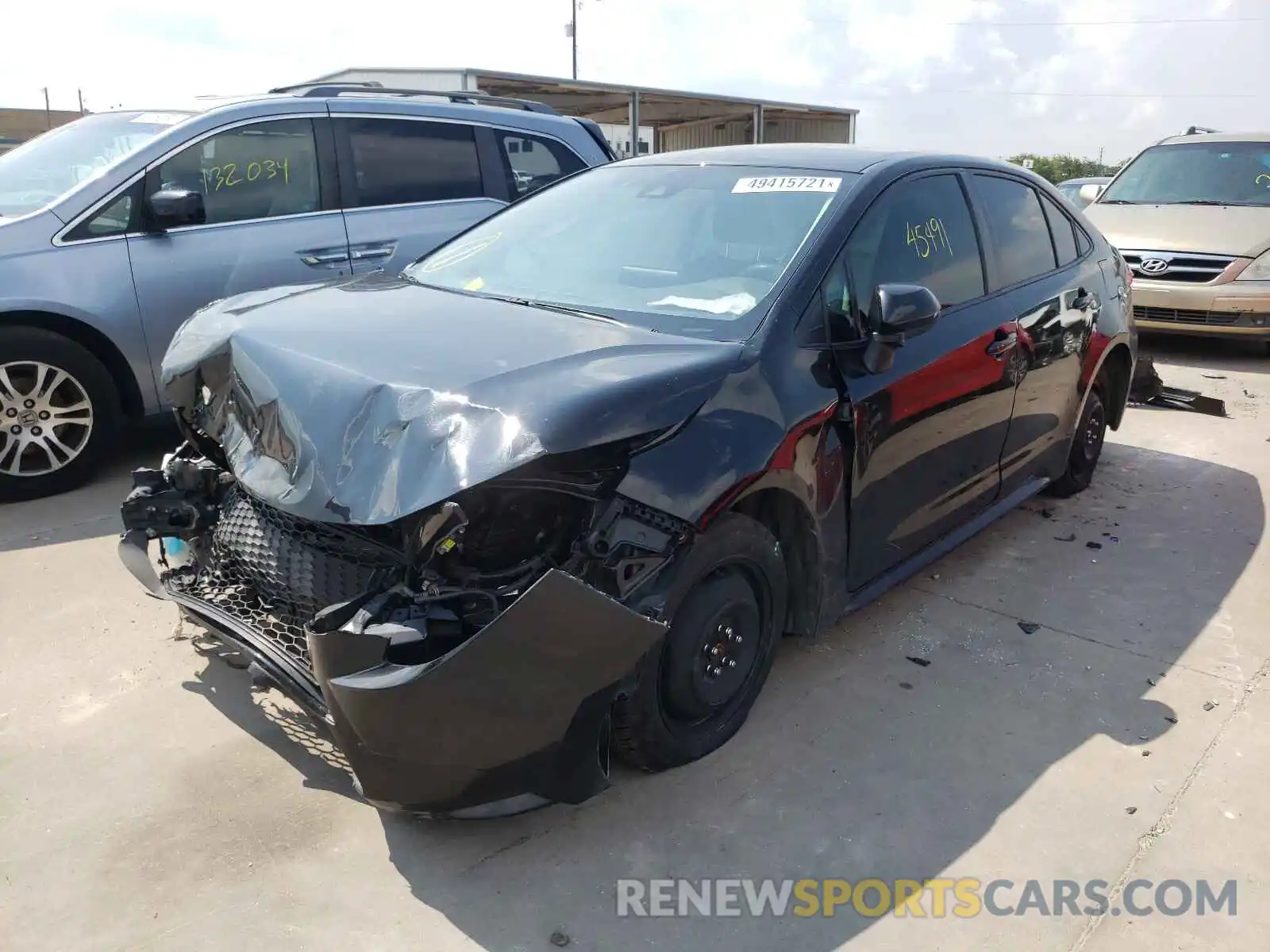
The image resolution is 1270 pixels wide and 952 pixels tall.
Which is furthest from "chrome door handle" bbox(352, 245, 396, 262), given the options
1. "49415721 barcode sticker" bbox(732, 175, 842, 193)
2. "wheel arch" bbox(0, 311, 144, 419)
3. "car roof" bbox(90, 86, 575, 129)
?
"49415721 barcode sticker" bbox(732, 175, 842, 193)

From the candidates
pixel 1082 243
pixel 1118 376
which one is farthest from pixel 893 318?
pixel 1118 376

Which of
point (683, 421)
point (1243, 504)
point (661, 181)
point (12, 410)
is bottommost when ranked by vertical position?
point (1243, 504)

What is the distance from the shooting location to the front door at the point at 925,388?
3.15m

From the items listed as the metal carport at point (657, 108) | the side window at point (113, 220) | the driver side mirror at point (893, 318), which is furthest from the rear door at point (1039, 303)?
the metal carport at point (657, 108)

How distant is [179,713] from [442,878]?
116 centimetres

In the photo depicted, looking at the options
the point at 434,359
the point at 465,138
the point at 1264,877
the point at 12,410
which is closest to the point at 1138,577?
the point at 1264,877

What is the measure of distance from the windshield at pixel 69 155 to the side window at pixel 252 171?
0.75 feet

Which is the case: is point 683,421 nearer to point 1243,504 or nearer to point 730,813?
point 730,813

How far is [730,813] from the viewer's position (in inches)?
105

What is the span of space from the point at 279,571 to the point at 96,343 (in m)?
2.99

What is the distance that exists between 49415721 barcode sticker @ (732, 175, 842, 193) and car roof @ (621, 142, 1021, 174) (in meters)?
0.08

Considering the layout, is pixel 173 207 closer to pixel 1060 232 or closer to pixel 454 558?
pixel 454 558

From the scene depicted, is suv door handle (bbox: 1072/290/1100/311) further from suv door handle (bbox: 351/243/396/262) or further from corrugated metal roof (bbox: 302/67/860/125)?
corrugated metal roof (bbox: 302/67/860/125)

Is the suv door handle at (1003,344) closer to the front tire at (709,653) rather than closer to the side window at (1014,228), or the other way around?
the side window at (1014,228)
